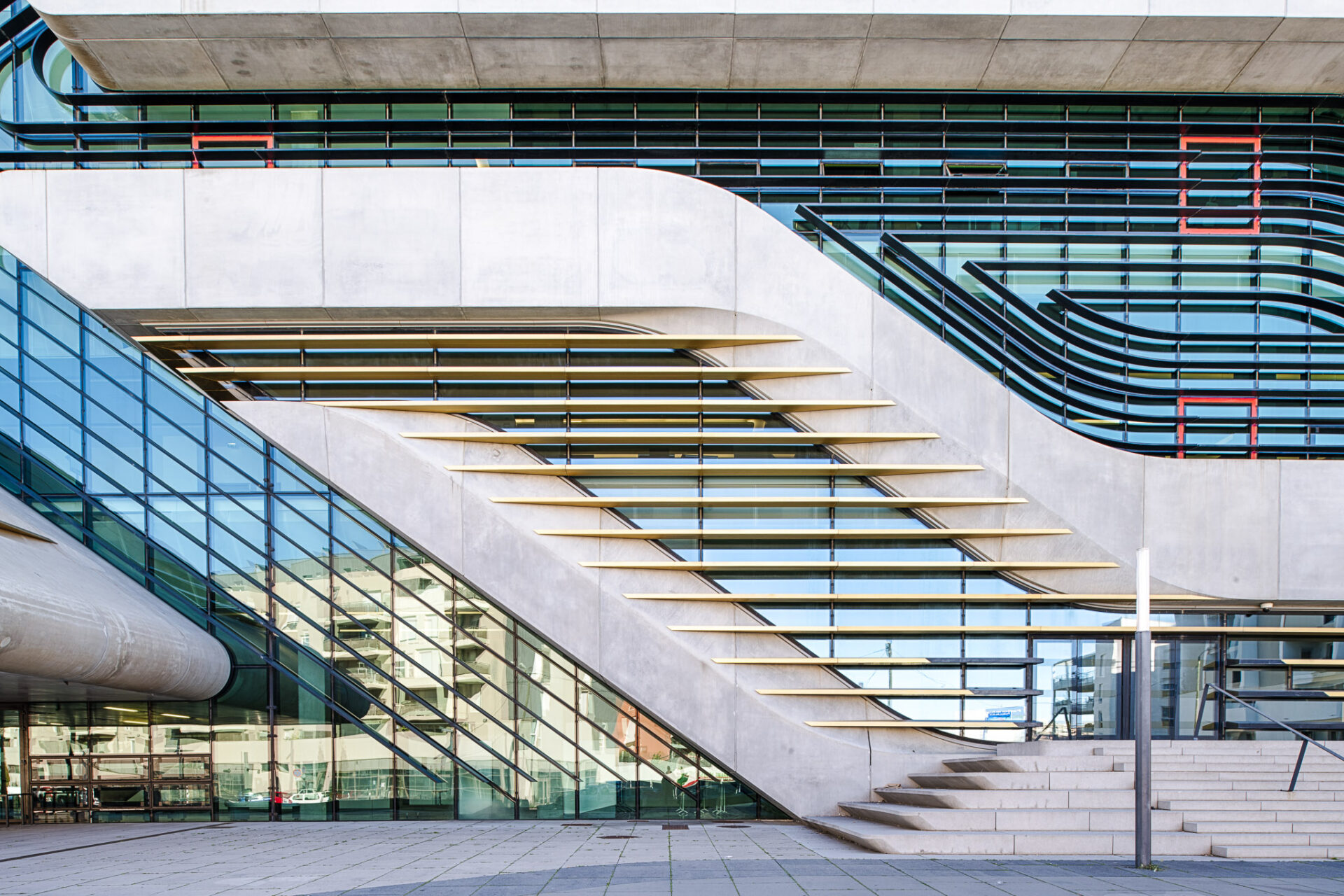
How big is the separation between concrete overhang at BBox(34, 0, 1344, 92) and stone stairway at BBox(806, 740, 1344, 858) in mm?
10899

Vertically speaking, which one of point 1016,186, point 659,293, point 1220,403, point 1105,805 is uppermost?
point 1016,186

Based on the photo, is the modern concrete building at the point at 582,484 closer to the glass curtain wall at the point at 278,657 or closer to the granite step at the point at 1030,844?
the glass curtain wall at the point at 278,657

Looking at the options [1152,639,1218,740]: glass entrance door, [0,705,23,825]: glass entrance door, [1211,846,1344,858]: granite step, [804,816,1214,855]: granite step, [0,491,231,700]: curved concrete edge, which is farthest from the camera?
[0,705,23,825]: glass entrance door

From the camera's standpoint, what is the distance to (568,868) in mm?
9117

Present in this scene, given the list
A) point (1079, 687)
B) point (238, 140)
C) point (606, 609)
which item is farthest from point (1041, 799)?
point (238, 140)

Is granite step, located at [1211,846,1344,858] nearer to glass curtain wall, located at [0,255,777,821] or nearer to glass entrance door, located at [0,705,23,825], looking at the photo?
glass curtain wall, located at [0,255,777,821]

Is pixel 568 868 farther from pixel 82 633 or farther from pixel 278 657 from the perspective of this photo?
pixel 278 657

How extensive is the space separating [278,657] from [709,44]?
12.0 m

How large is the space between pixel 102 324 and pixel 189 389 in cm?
166

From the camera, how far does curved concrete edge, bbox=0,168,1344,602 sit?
13.7 m

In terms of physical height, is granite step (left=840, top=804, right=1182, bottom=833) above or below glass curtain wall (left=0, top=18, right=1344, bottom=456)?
below

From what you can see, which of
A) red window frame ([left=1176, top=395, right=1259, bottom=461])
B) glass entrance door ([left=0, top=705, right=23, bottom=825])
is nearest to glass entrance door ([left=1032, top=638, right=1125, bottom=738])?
red window frame ([left=1176, top=395, right=1259, bottom=461])

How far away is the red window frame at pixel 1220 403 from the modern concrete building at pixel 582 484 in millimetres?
191

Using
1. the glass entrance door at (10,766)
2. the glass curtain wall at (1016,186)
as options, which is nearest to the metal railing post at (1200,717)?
the glass curtain wall at (1016,186)
